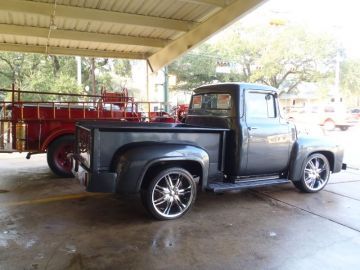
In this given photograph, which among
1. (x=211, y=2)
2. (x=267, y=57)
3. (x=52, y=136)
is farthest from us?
(x=267, y=57)

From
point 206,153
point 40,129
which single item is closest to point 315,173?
point 206,153

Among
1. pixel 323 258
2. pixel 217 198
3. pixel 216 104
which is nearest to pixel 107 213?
pixel 217 198

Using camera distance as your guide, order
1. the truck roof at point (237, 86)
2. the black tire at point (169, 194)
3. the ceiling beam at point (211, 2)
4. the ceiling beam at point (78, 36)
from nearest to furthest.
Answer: the black tire at point (169, 194), the truck roof at point (237, 86), the ceiling beam at point (211, 2), the ceiling beam at point (78, 36)

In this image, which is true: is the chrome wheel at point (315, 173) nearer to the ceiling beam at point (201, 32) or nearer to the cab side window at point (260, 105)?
the cab side window at point (260, 105)

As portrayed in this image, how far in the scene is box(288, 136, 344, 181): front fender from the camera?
6012 mm

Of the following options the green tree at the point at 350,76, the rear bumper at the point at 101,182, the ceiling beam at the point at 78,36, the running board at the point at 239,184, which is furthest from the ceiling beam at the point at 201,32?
the green tree at the point at 350,76

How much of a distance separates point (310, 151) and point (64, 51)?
9817 millimetres

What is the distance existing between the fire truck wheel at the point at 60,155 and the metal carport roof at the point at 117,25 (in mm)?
3371

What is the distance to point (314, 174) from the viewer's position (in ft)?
21.1

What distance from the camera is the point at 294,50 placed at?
953 inches

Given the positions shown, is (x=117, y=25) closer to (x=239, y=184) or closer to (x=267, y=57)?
(x=239, y=184)

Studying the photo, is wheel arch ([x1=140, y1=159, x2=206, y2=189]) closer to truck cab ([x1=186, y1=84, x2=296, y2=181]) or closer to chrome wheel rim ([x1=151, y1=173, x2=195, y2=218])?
chrome wheel rim ([x1=151, y1=173, x2=195, y2=218])

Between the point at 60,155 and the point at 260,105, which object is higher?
the point at 260,105

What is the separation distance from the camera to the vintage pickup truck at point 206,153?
4.52 m
